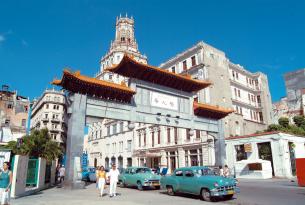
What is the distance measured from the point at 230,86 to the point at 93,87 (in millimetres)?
30185

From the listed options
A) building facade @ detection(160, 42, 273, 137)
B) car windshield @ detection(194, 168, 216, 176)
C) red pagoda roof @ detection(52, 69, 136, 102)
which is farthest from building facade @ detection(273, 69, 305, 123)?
car windshield @ detection(194, 168, 216, 176)

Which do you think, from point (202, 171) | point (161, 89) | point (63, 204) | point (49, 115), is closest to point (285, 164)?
point (161, 89)

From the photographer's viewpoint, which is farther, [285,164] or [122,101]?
[285,164]

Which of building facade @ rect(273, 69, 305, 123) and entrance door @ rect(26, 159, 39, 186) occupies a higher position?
building facade @ rect(273, 69, 305, 123)

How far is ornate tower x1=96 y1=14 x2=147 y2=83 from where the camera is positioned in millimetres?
64500

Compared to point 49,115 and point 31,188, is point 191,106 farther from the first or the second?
point 49,115

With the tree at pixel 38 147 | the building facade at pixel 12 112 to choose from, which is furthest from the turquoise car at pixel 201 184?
the building facade at pixel 12 112

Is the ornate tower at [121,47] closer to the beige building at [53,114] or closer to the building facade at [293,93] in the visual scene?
the beige building at [53,114]

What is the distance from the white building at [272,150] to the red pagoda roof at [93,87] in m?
16.4

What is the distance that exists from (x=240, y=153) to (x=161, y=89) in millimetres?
15530

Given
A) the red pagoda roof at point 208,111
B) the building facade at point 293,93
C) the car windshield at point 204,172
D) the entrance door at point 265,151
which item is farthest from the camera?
the building facade at point 293,93

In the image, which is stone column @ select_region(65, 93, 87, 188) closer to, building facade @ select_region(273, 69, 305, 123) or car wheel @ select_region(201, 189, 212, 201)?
car wheel @ select_region(201, 189, 212, 201)

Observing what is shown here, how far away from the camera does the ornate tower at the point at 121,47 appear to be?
212 ft

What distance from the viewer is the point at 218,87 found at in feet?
130
